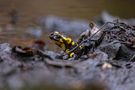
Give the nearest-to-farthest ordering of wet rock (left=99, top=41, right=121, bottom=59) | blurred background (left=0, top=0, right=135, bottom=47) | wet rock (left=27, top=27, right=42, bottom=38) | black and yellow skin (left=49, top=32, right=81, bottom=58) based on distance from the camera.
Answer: wet rock (left=99, top=41, right=121, bottom=59) → black and yellow skin (left=49, top=32, right=81, bottom=58) → wet rock (left=27, top=27, right=42, bottom=38) → blurred background (left=0, top=0, right=135, bottom=47)

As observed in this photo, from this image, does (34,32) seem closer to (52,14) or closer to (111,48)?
(52,14)

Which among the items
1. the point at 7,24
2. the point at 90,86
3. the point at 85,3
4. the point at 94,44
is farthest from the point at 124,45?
the point at 85,3

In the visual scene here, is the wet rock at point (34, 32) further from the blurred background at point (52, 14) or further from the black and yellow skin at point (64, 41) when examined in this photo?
the black and yellow skin at point (64, 41)

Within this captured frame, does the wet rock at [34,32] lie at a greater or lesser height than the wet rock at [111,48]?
lesser

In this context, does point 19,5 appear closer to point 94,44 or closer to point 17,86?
point 94,44

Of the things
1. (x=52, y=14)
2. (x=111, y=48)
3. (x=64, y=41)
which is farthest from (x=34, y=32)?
(x=111, y=48)

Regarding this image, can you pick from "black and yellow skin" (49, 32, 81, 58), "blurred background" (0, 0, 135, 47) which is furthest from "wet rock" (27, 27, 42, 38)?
"black and yellow skin" (49, 32, 81, 58)

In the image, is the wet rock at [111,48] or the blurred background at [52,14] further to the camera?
the blurred background at [52,14]

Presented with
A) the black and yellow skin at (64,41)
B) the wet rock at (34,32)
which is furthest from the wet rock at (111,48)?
the wet rock at (34,32)

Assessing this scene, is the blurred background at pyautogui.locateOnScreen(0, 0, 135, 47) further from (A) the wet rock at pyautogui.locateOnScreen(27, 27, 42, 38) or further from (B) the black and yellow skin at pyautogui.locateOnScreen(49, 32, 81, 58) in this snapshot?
(B) the black and yellow skin at pyautogui.locateOnScreen(49, 32, 81, 58)
